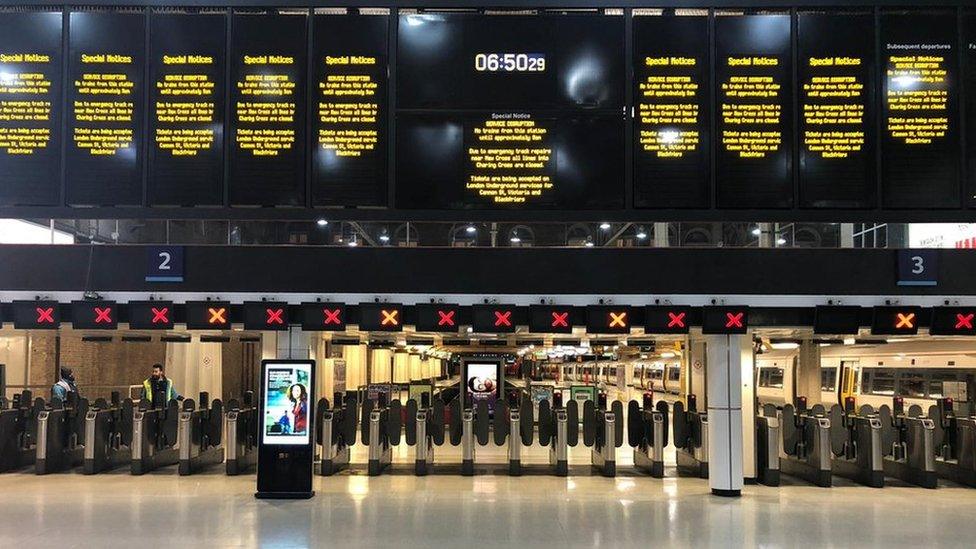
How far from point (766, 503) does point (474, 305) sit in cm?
451

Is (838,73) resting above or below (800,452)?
above

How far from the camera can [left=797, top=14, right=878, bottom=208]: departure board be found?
898cm

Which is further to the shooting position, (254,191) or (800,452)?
(800,452)

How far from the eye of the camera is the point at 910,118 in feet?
29.5

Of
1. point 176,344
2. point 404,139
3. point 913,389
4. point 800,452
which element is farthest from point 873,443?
point 176,344

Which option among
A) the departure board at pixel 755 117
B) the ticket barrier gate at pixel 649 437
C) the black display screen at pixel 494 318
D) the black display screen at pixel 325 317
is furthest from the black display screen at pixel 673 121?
the ticket barrier gate at pixel 649 437

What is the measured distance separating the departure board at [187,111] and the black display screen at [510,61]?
2152 mm

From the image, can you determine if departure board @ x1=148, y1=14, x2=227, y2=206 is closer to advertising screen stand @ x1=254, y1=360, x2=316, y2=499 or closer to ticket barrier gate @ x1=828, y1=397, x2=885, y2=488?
advertising screen stand @ x1=254, y1=360, x2=316, y2=499

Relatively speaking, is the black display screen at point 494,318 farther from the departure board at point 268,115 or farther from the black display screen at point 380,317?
the departure board at point 268,115

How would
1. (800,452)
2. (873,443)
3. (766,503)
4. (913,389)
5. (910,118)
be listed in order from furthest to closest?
1. (913,389)
2. (800,452)
3. (873,443)
4. (766,503)
5. (910,118)

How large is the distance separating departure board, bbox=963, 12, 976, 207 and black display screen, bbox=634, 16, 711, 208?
2921mm

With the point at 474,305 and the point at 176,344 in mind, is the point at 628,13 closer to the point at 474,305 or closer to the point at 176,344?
the point at 474,305

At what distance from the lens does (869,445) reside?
1179 cm

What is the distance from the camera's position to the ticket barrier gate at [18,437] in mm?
12383
